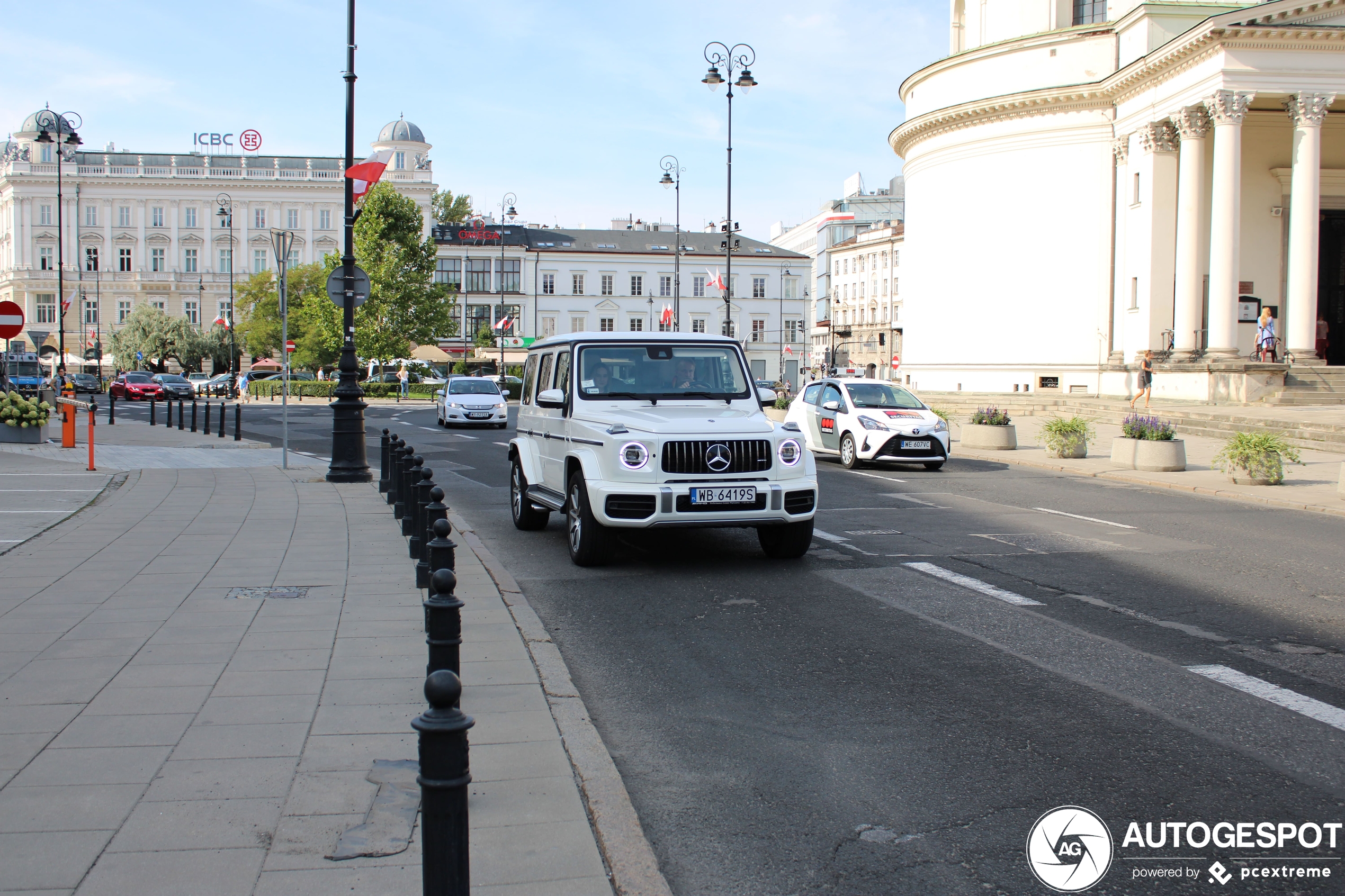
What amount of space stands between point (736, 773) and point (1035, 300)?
138ft

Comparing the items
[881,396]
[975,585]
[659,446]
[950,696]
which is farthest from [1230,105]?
[950,696]

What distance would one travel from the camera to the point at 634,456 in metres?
9.12

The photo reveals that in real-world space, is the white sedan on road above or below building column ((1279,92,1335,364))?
below

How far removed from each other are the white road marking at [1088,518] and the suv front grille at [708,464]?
531 centimetres

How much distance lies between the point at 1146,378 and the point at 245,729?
3260 cm

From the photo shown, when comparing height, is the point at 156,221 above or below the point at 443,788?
above

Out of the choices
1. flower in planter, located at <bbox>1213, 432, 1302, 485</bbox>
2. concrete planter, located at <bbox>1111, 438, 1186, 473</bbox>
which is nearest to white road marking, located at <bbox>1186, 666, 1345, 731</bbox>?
flower in planter, located at <bbox>1213, 432, 1302, 485</bbox>

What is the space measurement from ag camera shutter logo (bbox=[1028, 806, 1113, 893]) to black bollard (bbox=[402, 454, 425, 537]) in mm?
5935

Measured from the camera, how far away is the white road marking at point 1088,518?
12656 mm

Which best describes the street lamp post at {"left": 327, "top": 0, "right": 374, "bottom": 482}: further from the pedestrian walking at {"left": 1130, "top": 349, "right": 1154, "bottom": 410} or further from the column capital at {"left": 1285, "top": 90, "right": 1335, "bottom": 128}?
the column capital at {"left": 1285, "top": 90, "right": 1335, "bottom": 128}

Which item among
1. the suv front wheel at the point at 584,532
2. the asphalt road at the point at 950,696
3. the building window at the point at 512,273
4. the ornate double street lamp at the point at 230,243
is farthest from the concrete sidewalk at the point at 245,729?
the building window at the point at 512,273

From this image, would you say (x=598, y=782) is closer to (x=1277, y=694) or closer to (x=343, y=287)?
(x=1277, y=694)

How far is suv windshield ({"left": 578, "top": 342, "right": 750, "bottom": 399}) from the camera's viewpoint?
10.5 meters

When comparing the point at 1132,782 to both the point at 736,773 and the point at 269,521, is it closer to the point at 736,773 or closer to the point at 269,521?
the point at 736,773
